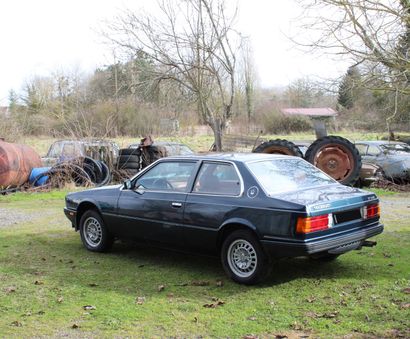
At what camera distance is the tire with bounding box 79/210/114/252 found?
25.2 ft

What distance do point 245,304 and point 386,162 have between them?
12433 millimetres

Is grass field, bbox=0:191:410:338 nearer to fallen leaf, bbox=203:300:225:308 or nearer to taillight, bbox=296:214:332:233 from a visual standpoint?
fallen leaf, bbox=203:300:225:308

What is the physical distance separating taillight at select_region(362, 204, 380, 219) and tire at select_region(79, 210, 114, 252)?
3.61m

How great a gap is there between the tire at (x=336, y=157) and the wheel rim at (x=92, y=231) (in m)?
8.13

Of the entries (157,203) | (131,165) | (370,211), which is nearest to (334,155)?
(131,165)

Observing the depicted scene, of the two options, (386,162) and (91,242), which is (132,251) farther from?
(386,162)

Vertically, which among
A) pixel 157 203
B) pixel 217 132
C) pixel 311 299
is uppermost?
pixel 217 132

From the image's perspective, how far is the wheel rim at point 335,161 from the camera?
47.3ft

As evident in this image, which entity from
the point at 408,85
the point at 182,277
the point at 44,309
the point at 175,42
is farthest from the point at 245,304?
the point at 175,42

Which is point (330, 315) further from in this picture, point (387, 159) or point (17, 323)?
point (387, 159)

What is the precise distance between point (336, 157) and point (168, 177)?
8.68 metres

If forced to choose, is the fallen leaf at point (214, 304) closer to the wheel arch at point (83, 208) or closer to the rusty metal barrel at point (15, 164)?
the wheel arch at point (83, 208)

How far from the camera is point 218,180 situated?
638 centimetres

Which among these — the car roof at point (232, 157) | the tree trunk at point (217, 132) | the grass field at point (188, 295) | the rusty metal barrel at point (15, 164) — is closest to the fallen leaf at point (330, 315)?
the grass field at point (188, 295)
